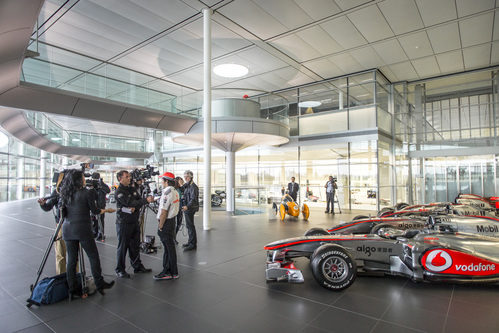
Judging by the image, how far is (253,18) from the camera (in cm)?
1102

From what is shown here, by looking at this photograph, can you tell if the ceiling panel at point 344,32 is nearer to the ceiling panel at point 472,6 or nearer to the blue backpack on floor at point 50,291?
the ceiling panel at point 472,6

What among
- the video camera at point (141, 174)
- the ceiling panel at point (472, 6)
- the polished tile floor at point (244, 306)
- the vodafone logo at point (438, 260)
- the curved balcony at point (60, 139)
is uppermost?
the ceiling panel at point (472, 6)

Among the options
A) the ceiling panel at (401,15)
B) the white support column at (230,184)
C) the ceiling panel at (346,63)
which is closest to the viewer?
the ceiling panel at (401,15)

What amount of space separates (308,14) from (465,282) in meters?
9.87

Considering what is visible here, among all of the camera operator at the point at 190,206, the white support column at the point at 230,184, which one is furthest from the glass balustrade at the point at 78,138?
the camera operator at the point at 190,206

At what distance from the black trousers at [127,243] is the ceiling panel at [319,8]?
909cm

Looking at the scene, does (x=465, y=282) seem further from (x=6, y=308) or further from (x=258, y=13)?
(x=258, y=13)

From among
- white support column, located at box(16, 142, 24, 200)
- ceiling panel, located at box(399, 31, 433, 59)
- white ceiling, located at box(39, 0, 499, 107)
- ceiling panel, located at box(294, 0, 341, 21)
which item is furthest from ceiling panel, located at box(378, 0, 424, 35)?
white support column, located at box(16, 142, 24, 200)

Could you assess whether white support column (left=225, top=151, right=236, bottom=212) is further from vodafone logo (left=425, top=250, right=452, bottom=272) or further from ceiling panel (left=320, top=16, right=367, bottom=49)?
vodafone logo (left=425, top=250, right=452, bottom=272)

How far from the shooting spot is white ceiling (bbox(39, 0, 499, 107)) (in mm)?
10344

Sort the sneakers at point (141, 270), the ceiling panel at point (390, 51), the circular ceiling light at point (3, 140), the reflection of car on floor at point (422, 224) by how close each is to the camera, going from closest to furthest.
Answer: the sneakers at point (141, 270)
the reflection of car on floor at point (422, 224)
the ceiling panel at point (390, 51)
the circular ceiling light at point (3, 140)

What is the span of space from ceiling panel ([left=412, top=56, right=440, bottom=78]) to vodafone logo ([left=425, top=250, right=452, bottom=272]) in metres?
14.1

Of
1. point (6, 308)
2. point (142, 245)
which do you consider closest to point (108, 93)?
point (142, 245)

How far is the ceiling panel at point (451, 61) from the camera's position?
14445 mm
